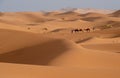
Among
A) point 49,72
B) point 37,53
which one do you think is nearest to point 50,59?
point 37,53

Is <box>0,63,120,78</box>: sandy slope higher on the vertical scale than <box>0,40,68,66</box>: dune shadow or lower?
Result: lower

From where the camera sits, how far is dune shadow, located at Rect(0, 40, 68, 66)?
38.2 feet

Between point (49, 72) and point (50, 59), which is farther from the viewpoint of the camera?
point (50, 59)

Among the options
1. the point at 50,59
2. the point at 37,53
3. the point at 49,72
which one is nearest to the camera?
the point at 49,72

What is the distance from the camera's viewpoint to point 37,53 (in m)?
12.7

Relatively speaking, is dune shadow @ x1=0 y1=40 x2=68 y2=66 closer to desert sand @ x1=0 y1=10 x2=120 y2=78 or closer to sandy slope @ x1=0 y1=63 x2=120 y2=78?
desert sand @ x1=0 y1=10 x2=120 y2=78

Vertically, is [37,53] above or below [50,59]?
above

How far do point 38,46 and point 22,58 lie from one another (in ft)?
4.43

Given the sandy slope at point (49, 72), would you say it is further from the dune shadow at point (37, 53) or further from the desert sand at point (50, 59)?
the dune shadow at point (37, 53)

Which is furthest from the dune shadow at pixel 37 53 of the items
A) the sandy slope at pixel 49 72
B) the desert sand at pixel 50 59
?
the sandy slope at pixel 49 72

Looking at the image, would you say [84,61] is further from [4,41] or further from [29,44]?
[4,41]

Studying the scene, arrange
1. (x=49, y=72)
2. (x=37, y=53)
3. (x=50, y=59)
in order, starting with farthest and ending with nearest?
(x=37, y=53) → (x=50, y=59) → (x=49, y=72)

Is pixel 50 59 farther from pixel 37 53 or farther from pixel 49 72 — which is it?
pixel 49 72

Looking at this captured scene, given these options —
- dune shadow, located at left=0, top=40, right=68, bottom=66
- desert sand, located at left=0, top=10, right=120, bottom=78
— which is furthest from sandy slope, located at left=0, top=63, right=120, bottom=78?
dune shadow, located at left=0, top=40, right=68, bottom=66
